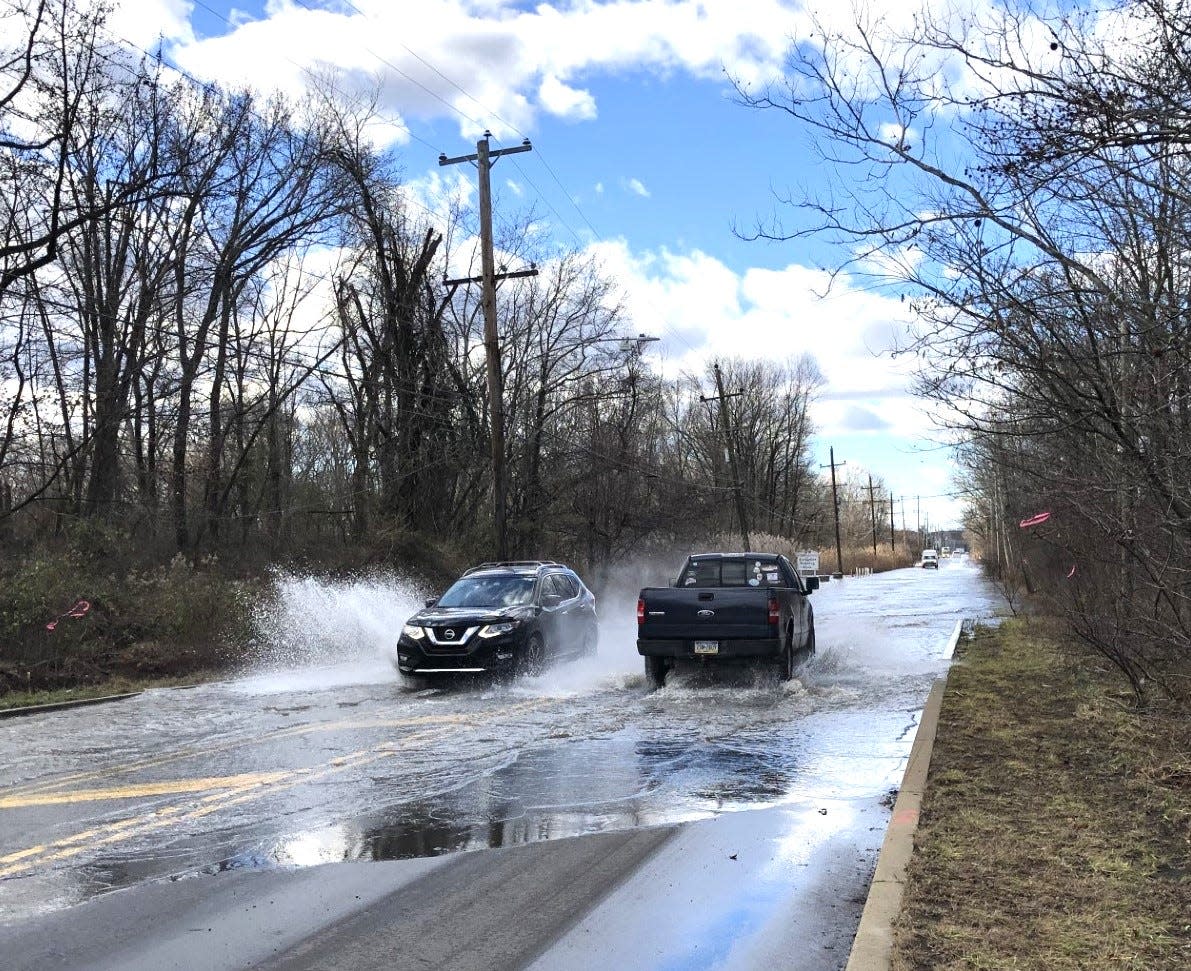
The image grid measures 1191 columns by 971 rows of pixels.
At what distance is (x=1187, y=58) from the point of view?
5996mm

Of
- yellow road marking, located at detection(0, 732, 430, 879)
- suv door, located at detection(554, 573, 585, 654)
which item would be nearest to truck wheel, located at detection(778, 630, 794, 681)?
suv door, located at detection(554, 573, 585, 654)

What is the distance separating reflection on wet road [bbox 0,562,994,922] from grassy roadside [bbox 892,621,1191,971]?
3.31 ft

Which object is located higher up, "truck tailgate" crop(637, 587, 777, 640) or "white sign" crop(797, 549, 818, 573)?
"truck tailgate" crop(637, 587, 777, 640)

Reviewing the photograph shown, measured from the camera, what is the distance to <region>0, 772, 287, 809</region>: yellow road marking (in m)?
8.09

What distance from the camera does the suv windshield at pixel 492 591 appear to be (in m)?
16.2

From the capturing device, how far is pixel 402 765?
366 inches

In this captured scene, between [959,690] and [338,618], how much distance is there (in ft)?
44.1

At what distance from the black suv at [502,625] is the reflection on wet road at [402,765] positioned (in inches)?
15.7

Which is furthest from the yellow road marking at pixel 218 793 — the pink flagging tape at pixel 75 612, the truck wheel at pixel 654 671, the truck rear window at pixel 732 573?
the pink flagging tape at pixel 75 612

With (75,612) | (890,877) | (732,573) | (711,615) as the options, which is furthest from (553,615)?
(890,877)

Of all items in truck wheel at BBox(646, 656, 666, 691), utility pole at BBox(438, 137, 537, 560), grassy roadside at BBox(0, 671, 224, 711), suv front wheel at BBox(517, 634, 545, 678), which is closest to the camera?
grassy roadside at BBox(0, 671, 224, 711)

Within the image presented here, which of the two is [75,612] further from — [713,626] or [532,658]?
[713,626]

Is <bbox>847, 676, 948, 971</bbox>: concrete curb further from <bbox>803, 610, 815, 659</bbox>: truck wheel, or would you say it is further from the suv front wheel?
<bbox>803, 610, 815, 659</bbox>: truck wheel

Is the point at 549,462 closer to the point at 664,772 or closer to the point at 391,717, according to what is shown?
the point at 391,717
